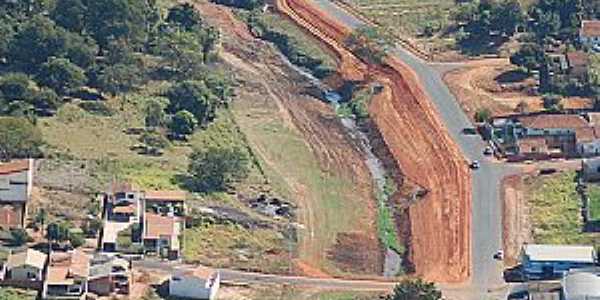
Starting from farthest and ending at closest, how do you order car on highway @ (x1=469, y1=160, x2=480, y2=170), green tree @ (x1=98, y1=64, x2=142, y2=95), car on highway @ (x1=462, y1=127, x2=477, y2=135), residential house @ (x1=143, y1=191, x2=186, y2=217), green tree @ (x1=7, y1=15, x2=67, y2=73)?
1. green tree @ (x1=7, y1=15, x2=67, y2=73)
2. green tree @ (x1=98, y1=64, x2=142, y2=95)
3. car on highway @ (x1=462, y1=127, x2=477, y2=135)
4. car on highway @ (x1=469, y1=160, x2=480, y2=170)
5. residential house @ (x1=143, y1=191, x2=186, y2=217)

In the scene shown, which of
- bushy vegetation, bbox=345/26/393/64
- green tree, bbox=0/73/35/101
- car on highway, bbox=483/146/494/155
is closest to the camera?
green tree, bbox=0/73/35/101

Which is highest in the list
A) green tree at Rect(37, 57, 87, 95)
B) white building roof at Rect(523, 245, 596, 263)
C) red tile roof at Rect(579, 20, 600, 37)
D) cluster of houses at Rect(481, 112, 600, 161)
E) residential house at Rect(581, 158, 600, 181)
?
red tile roof at Rect(579, 20, 600, 37)

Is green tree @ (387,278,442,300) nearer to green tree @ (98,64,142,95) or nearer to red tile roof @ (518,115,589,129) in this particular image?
red tile roof @ (518,115,589,129)

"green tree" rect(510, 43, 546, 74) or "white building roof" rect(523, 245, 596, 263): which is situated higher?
"green tree" rect(510, 43, 546, 74)

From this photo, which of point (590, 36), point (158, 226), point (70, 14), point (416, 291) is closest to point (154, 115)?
point (70, 14)

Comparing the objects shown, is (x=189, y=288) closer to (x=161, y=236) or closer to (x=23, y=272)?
(x=161, y=236)

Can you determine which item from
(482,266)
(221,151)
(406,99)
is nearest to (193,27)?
(406,99)

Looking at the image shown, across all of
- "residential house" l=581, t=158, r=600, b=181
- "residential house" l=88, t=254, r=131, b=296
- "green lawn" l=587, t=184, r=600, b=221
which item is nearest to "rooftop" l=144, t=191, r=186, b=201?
"residential house" l=88, t=254, r=131, b=296

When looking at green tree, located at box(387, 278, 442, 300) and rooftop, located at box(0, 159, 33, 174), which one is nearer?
green tree, located at box(387, 278, 442, 300)
